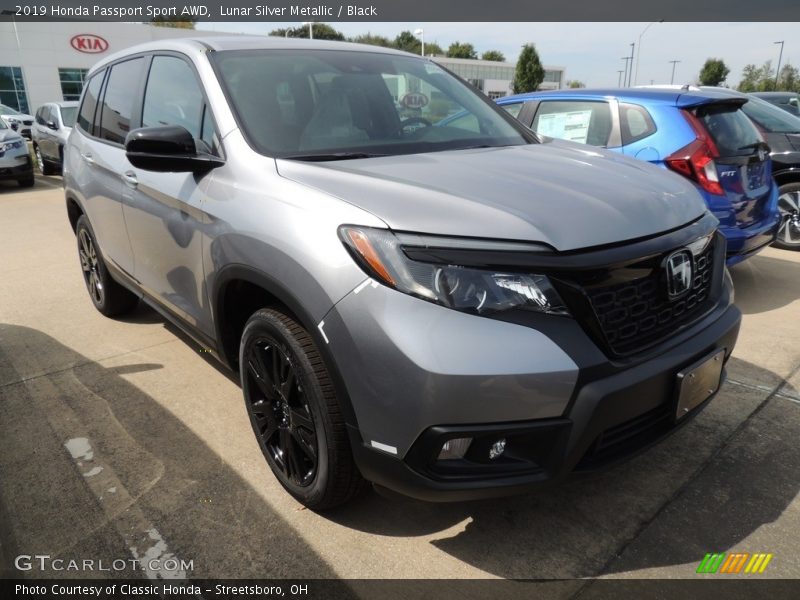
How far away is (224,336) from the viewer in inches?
105

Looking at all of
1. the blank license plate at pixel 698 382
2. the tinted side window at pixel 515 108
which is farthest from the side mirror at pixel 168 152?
the tinted side window at pixel 515 108

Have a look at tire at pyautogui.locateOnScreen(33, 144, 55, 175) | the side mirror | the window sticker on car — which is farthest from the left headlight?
tire at pyautogui.locateOnScreen(33, 144, 55, 175)

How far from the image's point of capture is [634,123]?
481cm

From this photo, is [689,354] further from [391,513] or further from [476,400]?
[391,513]

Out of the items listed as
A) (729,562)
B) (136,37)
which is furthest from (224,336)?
(136,37)

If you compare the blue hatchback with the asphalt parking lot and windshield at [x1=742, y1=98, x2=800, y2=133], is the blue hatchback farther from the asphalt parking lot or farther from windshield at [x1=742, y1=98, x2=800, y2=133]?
windshield at [x1=742, y1=98, x2=800, y2=133]

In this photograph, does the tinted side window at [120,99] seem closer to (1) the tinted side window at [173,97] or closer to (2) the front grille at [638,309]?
(1) the tinted side window at [173,97]

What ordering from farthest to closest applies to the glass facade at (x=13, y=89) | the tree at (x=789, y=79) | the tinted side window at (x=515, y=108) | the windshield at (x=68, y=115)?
1. the tree at (x=789, y=79)
2. the glass facade at (x=13, y=89)
3. the windshield at (x=68, y=115)
4. the tinted side window at (x=515, y=108)

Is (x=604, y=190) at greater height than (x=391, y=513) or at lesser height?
greater

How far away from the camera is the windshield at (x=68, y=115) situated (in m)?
12.3

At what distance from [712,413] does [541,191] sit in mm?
1753

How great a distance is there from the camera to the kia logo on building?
36.3 m

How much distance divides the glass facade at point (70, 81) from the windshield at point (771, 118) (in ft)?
125

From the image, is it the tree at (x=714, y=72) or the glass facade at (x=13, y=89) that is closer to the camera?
the glass facade at (x=13, y=89)
